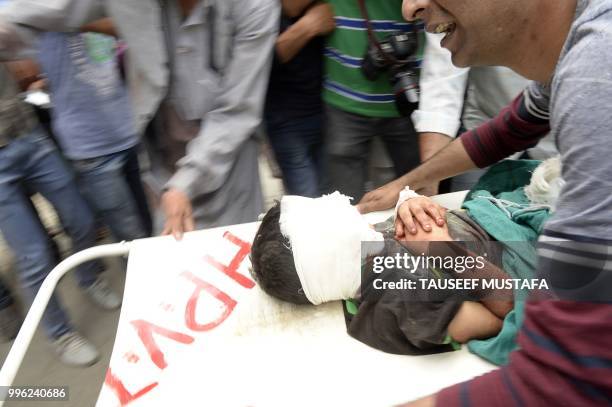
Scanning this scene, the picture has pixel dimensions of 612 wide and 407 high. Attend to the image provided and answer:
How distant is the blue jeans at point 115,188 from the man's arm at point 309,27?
2.46ft

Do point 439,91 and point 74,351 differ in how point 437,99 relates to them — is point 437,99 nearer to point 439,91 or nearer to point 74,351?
point 439,91

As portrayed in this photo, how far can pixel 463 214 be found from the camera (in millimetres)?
1190

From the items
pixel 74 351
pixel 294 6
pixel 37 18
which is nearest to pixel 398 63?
pixel 294 6

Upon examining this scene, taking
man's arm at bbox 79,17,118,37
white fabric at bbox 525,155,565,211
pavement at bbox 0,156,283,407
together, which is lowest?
pavement at bbox 0,156,283,407

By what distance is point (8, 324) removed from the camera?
75.0 inches

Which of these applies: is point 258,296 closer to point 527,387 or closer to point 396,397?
point 396,397

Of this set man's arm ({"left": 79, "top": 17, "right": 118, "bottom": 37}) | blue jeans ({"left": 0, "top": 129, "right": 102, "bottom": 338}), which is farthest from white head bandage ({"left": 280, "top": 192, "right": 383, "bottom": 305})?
blue jeans ({"left": 0, "top": 129, "right": 102, "bottom": 338})

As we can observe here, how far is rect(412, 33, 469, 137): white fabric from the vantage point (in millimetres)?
1431

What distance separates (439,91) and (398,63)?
0.16 meters

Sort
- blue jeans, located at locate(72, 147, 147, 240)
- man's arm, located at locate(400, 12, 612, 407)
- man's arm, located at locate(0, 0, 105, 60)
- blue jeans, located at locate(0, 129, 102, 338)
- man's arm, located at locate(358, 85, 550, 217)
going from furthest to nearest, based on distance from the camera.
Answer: blue jeans, located at locate(72, 147, 147, 240), blue jeans, located at locate(0, 129, 102, 338), man's arm, located at locate(0, 0, 105, 60), man's arm, located at locate(358, 85, 550, 217), man's arm, located at locate(400, 12, 612, 407)

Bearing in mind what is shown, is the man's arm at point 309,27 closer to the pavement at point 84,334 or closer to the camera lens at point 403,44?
the camera lens at point 403,44

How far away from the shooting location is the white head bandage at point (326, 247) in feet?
3.26

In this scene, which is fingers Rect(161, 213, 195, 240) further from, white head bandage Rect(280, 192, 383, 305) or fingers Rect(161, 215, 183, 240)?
white head bandage Rect(280, 192, 383, 305)

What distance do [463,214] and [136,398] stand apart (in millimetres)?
906
